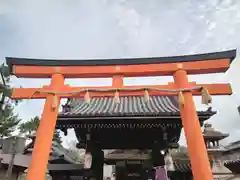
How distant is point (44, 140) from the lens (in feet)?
13.5

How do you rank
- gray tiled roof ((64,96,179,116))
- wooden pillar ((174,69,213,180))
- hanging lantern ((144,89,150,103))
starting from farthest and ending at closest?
gray tiled roof ((64,96,179,116)) < hanging lantern ((144,89,150,103)) < wooden pillar ((174,69,213,180))

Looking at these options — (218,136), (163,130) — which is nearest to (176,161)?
(163,130)

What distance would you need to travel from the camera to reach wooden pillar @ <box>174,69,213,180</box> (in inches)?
146

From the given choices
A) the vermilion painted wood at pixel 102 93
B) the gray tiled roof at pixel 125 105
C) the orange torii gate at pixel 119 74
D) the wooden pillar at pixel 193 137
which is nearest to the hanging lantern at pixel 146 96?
the orange torii gate at pixel 119 74

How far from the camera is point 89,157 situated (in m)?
7.13

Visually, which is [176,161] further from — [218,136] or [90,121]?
[218,136]

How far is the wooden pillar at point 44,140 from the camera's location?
385 centimetres

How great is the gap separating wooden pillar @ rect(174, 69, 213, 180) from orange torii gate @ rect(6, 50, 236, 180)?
2cm

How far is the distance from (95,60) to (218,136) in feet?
48.0

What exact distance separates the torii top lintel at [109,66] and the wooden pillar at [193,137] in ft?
0.91

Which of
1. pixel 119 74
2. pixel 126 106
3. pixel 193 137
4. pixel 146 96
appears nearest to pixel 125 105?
pixel 126 106

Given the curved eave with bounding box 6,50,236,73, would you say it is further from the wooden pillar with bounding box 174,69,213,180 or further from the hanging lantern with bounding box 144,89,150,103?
the hanging lantern with bounding box 144,89,150,103

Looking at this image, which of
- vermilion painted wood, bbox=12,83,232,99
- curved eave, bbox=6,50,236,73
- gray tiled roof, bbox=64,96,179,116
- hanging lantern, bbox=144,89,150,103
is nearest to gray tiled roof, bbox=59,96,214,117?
gray tiled roof, bbox=64,96,179,116

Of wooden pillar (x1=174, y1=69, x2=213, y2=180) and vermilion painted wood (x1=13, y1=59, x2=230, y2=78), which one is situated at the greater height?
vermilion painted wood (x1=13, y1=59, x2=230, y2=78)
